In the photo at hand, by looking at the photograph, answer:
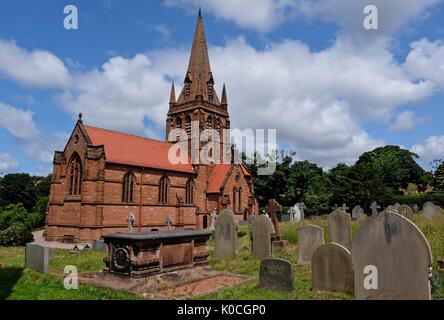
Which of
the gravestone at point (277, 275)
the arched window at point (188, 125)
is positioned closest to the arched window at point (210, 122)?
the arched window at point (188, 125)

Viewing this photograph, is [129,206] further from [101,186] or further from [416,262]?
[416,262]

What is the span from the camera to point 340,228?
13.8 metres

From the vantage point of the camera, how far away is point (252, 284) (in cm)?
927

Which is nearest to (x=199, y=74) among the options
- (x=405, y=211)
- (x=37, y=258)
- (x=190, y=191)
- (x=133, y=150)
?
(x=133, y=150)

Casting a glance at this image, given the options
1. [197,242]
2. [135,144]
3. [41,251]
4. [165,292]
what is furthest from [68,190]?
[165,292]

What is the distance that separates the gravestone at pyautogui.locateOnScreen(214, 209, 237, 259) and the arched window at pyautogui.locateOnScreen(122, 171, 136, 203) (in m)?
13.8

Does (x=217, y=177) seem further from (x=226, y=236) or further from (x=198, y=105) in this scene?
(x=226, y=236)

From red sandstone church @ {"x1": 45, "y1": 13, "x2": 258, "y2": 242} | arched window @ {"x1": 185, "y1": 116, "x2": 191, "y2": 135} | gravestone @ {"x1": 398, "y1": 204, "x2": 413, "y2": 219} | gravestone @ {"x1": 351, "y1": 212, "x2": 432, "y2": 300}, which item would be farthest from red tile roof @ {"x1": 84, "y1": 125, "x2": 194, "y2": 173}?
gravestone @ {"x1": 351, "y1": 212, "x2": 432, "y2": 300}

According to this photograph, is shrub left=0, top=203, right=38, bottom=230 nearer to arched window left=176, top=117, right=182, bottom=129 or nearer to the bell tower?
the bell tower

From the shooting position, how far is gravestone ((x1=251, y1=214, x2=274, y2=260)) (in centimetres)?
1341

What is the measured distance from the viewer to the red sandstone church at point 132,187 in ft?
81.7

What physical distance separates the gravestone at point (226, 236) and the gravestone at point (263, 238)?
95 cm

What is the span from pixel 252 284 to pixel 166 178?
21930 millimetres

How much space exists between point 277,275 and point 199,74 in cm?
3430
